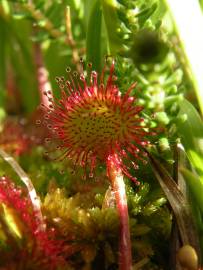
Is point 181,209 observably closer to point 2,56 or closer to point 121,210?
point 121,210

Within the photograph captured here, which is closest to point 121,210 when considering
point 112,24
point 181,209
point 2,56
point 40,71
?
point 181,209

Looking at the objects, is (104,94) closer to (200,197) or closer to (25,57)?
(200,197)

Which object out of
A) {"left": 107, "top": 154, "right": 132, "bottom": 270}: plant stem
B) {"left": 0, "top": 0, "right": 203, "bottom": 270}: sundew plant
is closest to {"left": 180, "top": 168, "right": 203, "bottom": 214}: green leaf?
{"left": 0, "top": 0, "right": 203, "bottom": 270}: sundew plant

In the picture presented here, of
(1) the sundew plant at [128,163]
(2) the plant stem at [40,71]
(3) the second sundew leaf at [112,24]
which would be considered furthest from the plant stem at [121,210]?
(2) the plant stem at [40,71]

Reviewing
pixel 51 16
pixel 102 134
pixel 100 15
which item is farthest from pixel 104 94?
pixel 51 16

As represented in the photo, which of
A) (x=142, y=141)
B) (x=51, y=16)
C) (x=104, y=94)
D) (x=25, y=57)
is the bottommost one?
(x=142, y=141)

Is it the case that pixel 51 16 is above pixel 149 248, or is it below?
above
